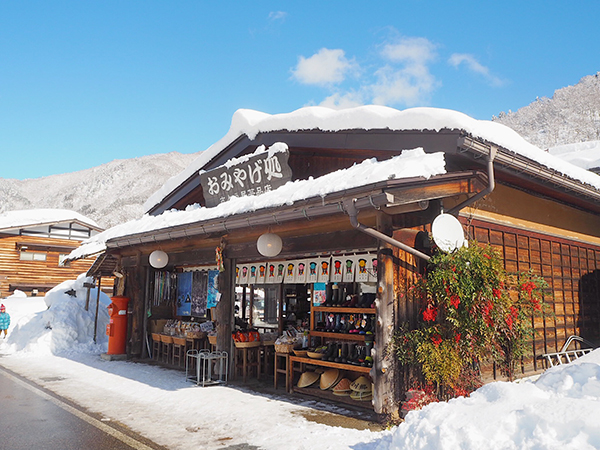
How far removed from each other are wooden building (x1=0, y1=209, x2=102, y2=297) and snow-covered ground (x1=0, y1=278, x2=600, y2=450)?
14.5 m

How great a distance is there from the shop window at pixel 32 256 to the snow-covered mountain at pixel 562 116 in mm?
71022

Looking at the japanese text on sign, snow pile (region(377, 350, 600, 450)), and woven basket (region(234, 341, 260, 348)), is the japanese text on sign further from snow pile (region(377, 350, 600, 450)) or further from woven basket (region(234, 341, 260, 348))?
snow pile (region(377, 350, 600, 450))

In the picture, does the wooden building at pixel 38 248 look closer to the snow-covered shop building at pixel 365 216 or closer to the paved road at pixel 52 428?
the snow-covered shop building at pixel 365 216

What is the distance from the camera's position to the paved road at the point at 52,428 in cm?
559

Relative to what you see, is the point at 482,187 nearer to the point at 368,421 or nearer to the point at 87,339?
the point at 368,421

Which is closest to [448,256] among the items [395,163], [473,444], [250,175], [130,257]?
[395,163]

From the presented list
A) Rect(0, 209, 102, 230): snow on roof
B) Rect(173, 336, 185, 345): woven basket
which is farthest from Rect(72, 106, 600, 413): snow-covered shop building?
Rect(0, 209, 102, 230): snow on roof

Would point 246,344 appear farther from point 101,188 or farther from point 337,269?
point 101,188

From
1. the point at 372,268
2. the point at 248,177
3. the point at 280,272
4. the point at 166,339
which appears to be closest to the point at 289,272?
the point at 280,272

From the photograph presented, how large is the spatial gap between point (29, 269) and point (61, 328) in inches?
544

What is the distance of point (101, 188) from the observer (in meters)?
101

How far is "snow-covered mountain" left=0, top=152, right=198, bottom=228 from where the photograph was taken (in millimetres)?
90750

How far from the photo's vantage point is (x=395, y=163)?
656 centimetres

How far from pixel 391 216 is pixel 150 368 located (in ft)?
25.7
